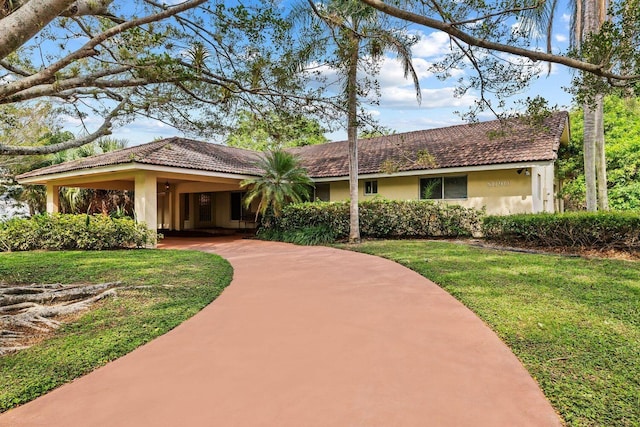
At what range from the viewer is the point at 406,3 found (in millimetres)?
7730

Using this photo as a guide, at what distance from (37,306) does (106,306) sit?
3.02 feet

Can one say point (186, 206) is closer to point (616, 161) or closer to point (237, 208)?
point (237, 208)

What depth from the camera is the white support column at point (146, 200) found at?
1293 centimetres

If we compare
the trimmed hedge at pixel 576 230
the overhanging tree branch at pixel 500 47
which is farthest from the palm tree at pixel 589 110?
the overhanging tree branch at pixel 500 47

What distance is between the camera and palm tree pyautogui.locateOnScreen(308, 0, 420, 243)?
26.5 ft

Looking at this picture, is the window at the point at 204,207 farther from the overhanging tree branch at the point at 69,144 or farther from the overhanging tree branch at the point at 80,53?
the overhanging tree branch at the point at 80,53

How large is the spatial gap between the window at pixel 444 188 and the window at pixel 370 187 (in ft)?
7.14

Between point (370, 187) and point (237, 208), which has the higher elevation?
point (370, 187)

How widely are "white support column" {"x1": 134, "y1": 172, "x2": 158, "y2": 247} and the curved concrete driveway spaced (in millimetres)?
8721

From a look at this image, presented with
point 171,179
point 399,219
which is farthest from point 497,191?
point 171,179

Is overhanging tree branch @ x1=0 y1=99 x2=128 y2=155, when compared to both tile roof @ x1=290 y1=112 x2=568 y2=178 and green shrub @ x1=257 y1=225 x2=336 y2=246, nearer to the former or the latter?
green shrub @ x1=257 y1=225 x2=336 y2=246

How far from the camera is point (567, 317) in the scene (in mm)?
4762

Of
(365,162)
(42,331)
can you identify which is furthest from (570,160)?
(42,331)

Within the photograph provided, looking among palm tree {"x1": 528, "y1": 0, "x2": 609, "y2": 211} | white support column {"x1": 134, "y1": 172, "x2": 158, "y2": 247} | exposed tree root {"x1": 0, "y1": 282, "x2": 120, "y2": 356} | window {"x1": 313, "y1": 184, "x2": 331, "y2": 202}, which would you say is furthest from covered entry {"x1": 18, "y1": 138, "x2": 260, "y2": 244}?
palm tree {"x1": 528, "y1": 0, "x2": 609, "y2": 211}
